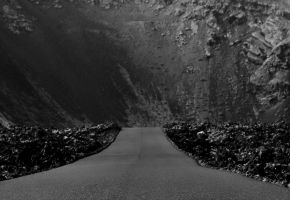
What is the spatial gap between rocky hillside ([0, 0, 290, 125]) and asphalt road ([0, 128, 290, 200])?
57.8 metres

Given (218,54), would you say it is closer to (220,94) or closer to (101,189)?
(220,94)

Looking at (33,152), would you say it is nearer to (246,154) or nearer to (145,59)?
(246,154)

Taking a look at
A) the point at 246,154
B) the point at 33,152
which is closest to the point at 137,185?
the point at 246,154

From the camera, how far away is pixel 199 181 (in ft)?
60.7

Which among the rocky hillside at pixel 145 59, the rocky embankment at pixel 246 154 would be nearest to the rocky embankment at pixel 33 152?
the rocky embankment at pixel 246 154

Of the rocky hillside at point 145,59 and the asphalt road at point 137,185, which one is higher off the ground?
the rocky hillside at point 145,59

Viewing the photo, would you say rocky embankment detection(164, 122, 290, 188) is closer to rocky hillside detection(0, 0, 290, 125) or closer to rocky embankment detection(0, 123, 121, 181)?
rocky embankment detection(0, 123, 121, 181)

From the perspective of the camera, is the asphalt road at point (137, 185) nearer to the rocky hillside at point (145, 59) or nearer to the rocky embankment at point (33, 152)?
the rocky embankment at point (33, 152)

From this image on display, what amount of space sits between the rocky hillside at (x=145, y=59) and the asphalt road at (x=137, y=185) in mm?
57821

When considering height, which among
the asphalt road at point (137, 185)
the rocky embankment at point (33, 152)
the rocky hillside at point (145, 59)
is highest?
the rocky hillside at point (145, 59)

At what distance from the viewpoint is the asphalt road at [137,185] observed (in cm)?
1517

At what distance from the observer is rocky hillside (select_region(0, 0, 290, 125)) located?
9062cm

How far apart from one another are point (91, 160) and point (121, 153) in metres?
4.32

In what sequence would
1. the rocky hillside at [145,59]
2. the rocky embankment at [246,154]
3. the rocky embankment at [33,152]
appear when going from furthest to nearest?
the rocky hillside at [145,59], the rocky embankment at [33,152], the rocky embankment at [246,154]
